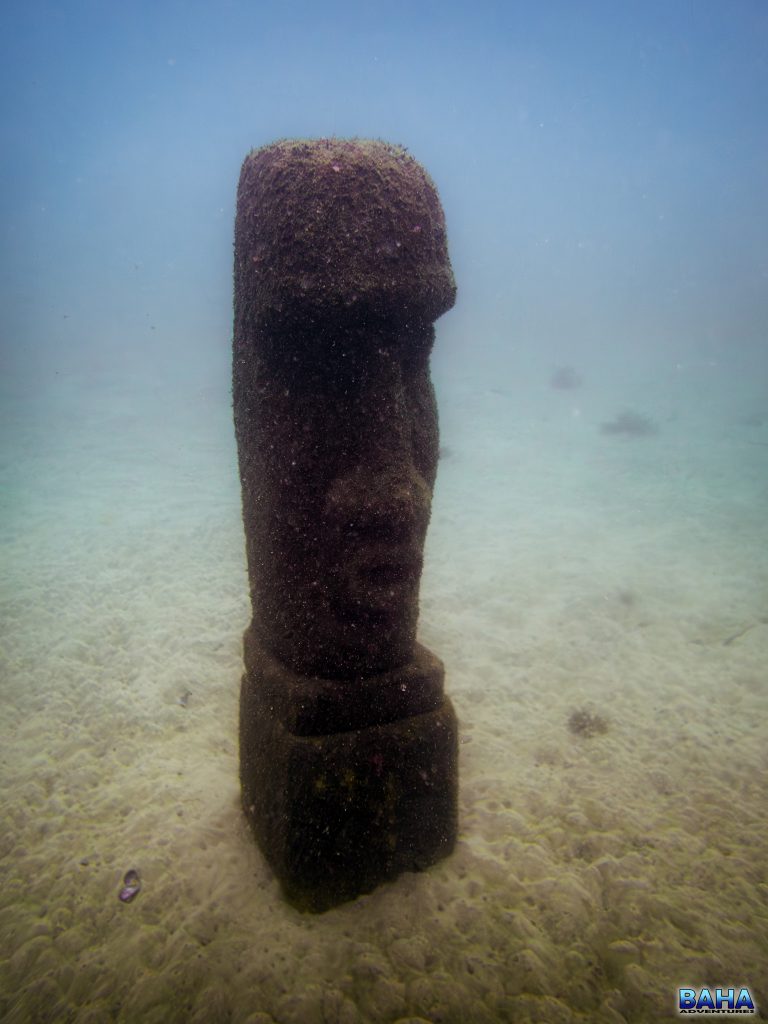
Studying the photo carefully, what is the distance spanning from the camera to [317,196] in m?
2.33

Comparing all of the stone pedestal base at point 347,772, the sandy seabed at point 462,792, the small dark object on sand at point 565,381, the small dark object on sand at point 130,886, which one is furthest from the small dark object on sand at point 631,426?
the small dark object on sand at point 130,886

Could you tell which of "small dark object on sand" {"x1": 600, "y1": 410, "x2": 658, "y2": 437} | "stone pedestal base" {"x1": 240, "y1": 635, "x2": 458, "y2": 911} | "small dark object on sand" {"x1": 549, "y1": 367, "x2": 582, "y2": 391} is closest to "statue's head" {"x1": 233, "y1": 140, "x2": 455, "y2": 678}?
"stone pedestal base" {"x1": 240, "y1": 635, "x2": 458, "y2": 911}

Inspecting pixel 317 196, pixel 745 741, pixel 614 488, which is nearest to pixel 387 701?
pixel 317 196

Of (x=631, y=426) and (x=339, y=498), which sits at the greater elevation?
(x=339, y=498)

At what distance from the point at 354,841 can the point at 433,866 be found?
0.68m

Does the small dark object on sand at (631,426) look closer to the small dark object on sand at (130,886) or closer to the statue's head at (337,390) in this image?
the statue's head at (337,390)

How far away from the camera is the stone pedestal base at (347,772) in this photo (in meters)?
2.75

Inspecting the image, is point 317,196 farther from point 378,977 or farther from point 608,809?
point 608,809

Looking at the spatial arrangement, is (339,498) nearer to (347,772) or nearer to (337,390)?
(337,390)

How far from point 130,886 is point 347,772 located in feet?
5.27

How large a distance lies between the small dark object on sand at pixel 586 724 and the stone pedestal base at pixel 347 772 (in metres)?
2.16

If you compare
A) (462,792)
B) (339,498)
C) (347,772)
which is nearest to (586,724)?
(462,792)

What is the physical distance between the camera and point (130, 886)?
10.3 feet

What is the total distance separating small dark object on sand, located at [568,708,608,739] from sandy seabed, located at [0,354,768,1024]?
0.04 m
